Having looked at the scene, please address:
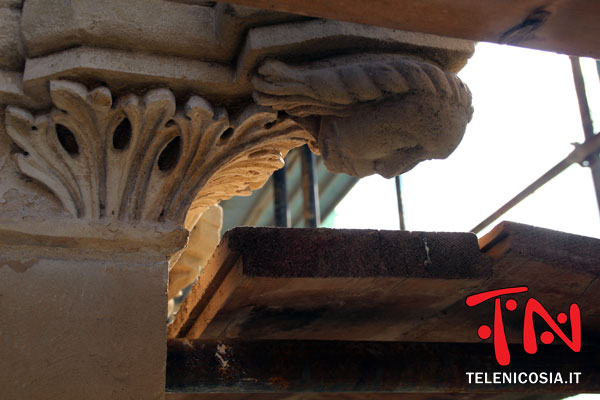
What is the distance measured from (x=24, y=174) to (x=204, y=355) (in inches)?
28.5

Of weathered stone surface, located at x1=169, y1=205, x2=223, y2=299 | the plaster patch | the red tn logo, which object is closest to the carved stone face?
the red tn logo

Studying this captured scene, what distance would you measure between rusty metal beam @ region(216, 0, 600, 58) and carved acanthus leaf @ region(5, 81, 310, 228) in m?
0.76

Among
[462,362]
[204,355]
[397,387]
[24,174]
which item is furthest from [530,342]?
[24,174]

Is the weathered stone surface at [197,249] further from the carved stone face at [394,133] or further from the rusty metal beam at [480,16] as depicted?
the rusty metal beam at [480,16]

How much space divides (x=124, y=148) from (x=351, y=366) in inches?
36.6

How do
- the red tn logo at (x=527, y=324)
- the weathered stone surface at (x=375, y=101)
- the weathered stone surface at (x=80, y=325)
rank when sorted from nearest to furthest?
1. the weathered stone surface at (x=80, y=325)
2. the weathered stone surface at (x=375, y=101)
3. the red tn logo at (x=527, y=324)

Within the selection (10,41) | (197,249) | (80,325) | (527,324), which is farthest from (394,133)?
(197,249)

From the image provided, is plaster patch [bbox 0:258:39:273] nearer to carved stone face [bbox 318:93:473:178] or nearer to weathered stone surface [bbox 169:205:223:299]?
carved stone face [bbox 318:93:473:178]

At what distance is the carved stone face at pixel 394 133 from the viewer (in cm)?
194

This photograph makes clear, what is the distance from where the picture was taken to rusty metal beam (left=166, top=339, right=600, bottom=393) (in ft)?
6.41

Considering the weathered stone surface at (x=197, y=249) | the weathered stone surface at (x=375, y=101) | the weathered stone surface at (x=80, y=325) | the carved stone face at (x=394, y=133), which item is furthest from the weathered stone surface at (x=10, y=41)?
the weathered stone surface at (x=197, y=249)

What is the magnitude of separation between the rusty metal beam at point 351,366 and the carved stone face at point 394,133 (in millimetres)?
564

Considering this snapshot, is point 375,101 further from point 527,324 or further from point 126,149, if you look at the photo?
point 527,324

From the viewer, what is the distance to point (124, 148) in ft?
6.58
